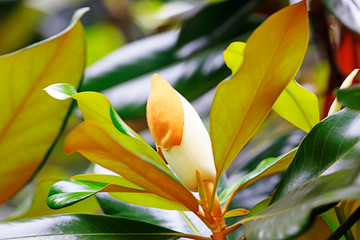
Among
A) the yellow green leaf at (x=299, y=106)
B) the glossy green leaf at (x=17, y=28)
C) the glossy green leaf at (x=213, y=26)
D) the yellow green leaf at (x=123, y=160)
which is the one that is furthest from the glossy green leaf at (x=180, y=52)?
the glossy green leaf at (x=17, y=28)

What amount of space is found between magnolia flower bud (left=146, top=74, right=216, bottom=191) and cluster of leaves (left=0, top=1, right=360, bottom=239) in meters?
0.02

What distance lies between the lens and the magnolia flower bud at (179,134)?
43 centimetres

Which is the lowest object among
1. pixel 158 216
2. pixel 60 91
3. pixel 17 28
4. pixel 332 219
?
pixel 17 28

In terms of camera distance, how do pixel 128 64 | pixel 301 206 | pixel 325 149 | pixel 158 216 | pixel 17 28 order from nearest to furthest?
pixel 301 206 < pixel 325 149 < pixel 158 216 < pixel 128 64 < pixel 17 28

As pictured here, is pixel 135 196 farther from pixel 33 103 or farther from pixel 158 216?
pixel 33 103

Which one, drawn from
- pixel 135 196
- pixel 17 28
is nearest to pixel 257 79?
pixel 135 196

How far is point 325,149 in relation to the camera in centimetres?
42

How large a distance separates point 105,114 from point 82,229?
114 mm

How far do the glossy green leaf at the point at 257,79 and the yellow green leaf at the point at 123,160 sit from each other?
50 mm

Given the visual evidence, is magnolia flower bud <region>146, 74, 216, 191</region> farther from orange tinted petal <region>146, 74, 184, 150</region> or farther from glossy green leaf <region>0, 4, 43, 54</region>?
glossy green leaf <region>0, 4, 43, 54</region>

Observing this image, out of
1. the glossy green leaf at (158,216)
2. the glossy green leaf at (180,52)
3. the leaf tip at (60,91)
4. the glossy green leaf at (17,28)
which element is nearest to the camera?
the leaf tip at (60,91)

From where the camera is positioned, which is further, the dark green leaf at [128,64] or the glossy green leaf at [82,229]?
the dark green leaf at [128,64]

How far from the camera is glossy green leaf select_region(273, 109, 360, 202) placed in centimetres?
41

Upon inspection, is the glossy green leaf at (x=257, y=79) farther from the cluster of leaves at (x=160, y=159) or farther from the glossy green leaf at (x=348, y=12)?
the glossy green leaf at (x=348, y=12)
